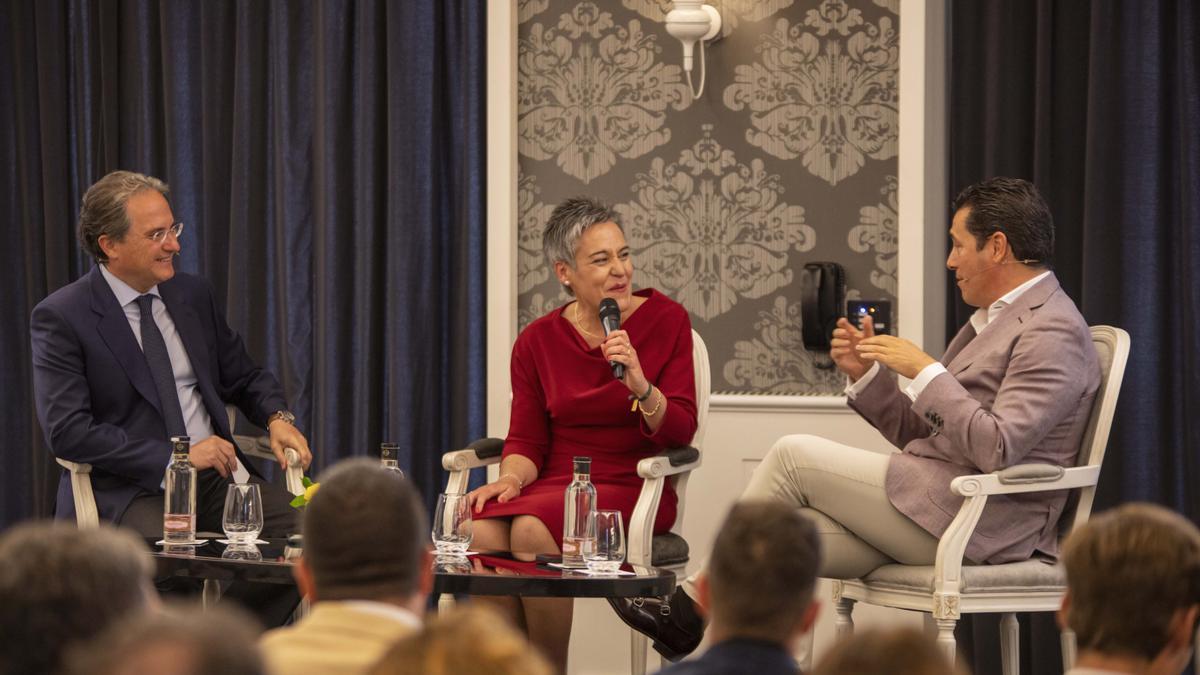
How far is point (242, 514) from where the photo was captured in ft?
10.7

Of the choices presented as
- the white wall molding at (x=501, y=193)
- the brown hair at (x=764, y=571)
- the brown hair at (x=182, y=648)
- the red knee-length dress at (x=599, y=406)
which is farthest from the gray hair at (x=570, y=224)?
the brown hair at (x=182, y=648)

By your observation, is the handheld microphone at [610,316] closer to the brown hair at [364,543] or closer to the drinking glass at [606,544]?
the drinking glass at [606,544]

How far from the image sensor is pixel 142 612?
4.24 feet

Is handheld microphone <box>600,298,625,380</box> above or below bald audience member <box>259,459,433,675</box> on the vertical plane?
above

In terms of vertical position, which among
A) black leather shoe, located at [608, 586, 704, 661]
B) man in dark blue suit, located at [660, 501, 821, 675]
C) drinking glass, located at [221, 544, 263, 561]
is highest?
man in dark blue suit, located at [660, 501, 821, 675]

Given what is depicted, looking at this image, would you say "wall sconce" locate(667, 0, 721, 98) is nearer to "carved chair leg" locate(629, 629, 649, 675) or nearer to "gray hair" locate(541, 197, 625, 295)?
"gray hair" locate(541, 197, 625, 295)

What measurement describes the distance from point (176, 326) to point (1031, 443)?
2225mm

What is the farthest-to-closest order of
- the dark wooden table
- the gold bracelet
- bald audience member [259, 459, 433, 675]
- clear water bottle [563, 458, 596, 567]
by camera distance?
the gold bracelet, clear water bottle [563, 458, 596, 567], the dark wooden table, bald audience member [259, 459, 433, 675]

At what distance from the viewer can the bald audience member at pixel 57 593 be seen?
124cm

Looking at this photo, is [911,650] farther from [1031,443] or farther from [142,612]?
[1031,443]

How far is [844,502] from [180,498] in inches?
59.8

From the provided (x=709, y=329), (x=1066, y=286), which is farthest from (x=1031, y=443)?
(x=709, y=329)

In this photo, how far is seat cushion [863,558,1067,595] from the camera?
125 inches

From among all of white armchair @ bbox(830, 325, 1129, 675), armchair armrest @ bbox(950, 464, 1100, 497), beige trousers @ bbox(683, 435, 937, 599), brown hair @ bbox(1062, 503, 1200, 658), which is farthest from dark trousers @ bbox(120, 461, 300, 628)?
brown hair @ bbox(1062, 503, 1200, 658)
